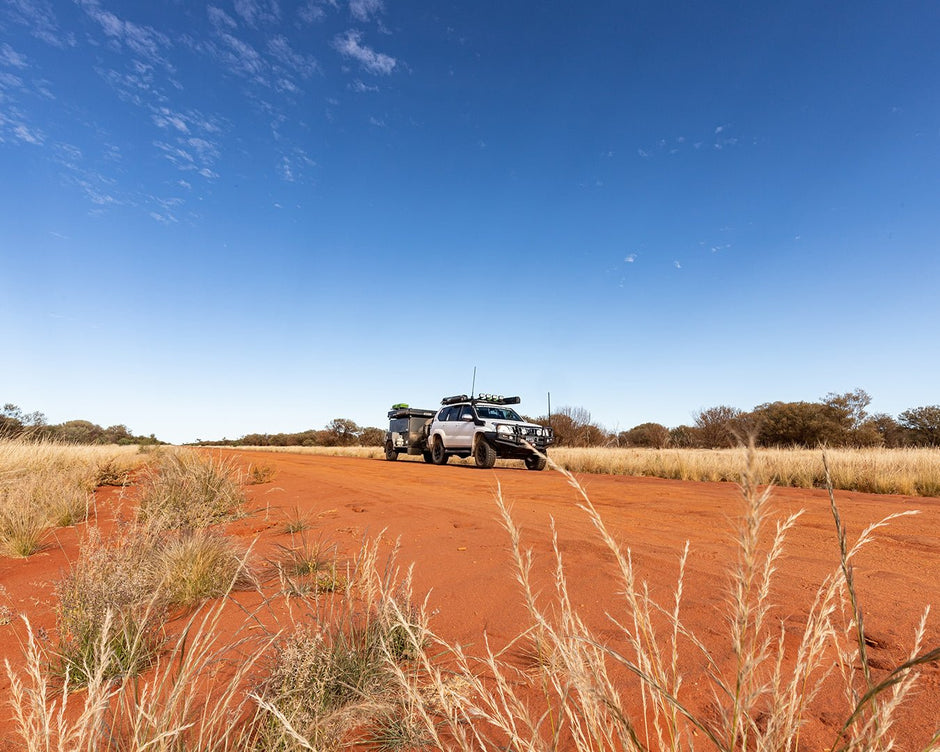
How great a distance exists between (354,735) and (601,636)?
131 cm

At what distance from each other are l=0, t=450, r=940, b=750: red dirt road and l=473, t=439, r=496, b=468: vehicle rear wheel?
724 centimetres

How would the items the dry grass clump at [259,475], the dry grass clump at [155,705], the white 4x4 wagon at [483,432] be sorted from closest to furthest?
the dry grass clump at [155,705], the dry grass clump at [259,475], the white 4x4 wagon at [483,432]

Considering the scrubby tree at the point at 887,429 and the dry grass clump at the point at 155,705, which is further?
the scrubby tree at the point at 887,429

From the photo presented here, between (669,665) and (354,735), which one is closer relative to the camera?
(354,735)

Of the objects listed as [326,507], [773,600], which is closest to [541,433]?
[326,507]

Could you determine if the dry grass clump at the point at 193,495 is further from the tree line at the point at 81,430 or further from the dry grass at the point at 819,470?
the tree line at the point at 81,430

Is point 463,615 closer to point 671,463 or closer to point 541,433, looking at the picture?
point 671,463

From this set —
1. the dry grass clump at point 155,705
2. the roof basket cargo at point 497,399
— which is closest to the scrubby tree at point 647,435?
the roof basket cargo at point 497,399

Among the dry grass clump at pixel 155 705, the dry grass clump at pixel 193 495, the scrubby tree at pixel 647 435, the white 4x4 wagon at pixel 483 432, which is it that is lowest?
the dry grass clump at pixel 155 705

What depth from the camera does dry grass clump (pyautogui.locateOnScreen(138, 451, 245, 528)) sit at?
208 inches

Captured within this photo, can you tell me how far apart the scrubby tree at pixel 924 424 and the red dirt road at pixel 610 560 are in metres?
22.2

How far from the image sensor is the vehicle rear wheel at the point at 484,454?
49.8 feet

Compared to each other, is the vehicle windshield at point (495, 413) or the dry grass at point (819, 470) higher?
the vehicle windshield at point (495, 413)

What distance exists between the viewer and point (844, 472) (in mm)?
9906
